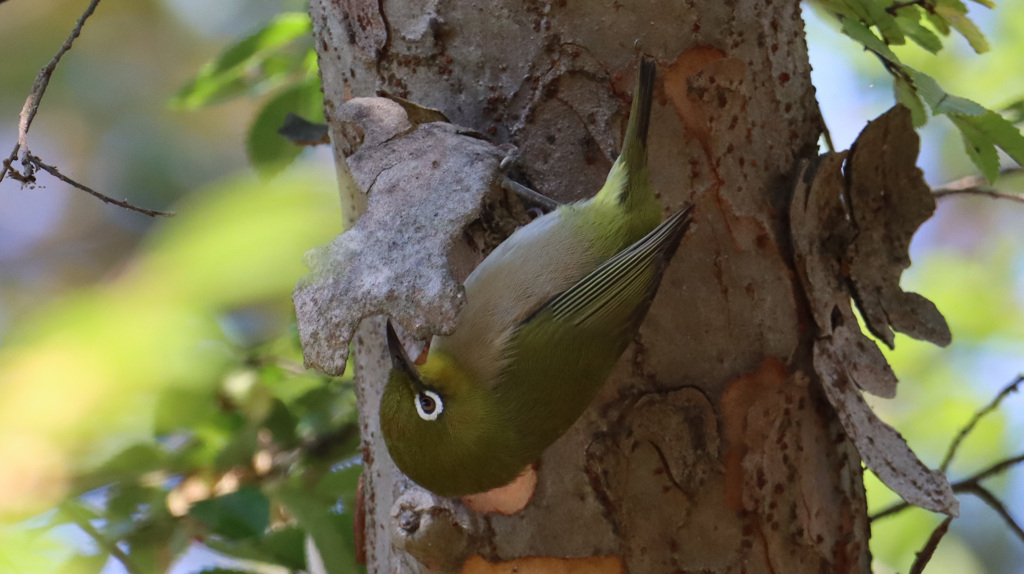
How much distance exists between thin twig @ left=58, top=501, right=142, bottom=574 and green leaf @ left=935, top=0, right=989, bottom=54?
2108 millimetres

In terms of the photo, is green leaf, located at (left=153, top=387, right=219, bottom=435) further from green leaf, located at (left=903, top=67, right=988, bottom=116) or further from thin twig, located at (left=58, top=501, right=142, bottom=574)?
green leaf, located at (left=903, top=67, right=988, bottom=116)

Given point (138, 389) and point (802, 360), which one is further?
point (138, 389)

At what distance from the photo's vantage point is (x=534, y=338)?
159 cm

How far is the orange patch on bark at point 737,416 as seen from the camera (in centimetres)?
145

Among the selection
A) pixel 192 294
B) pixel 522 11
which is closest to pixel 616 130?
pixel 522 11

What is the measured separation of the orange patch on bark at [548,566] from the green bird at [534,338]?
0.45 feet

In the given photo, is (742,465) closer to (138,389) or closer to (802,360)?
(802,360)

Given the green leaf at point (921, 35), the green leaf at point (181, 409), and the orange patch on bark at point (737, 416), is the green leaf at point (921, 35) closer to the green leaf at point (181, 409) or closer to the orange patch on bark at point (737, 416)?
the orange patch on bark at point (737, 416)

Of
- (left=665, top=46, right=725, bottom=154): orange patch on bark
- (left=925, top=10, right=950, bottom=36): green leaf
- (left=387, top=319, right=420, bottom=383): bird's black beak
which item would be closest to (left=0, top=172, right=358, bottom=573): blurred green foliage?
(left=387, top=319, right=420, bottom=383): bird's black beak

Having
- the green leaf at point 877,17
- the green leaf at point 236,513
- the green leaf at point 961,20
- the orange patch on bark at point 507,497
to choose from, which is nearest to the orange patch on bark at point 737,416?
the orange patch on bark at point 507,497

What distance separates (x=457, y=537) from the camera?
143 cm

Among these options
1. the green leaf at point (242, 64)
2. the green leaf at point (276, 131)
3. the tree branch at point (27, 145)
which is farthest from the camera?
the green leaf at point (276, 131)

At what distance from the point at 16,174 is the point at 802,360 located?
51.1 inches

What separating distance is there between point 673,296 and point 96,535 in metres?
1.37
